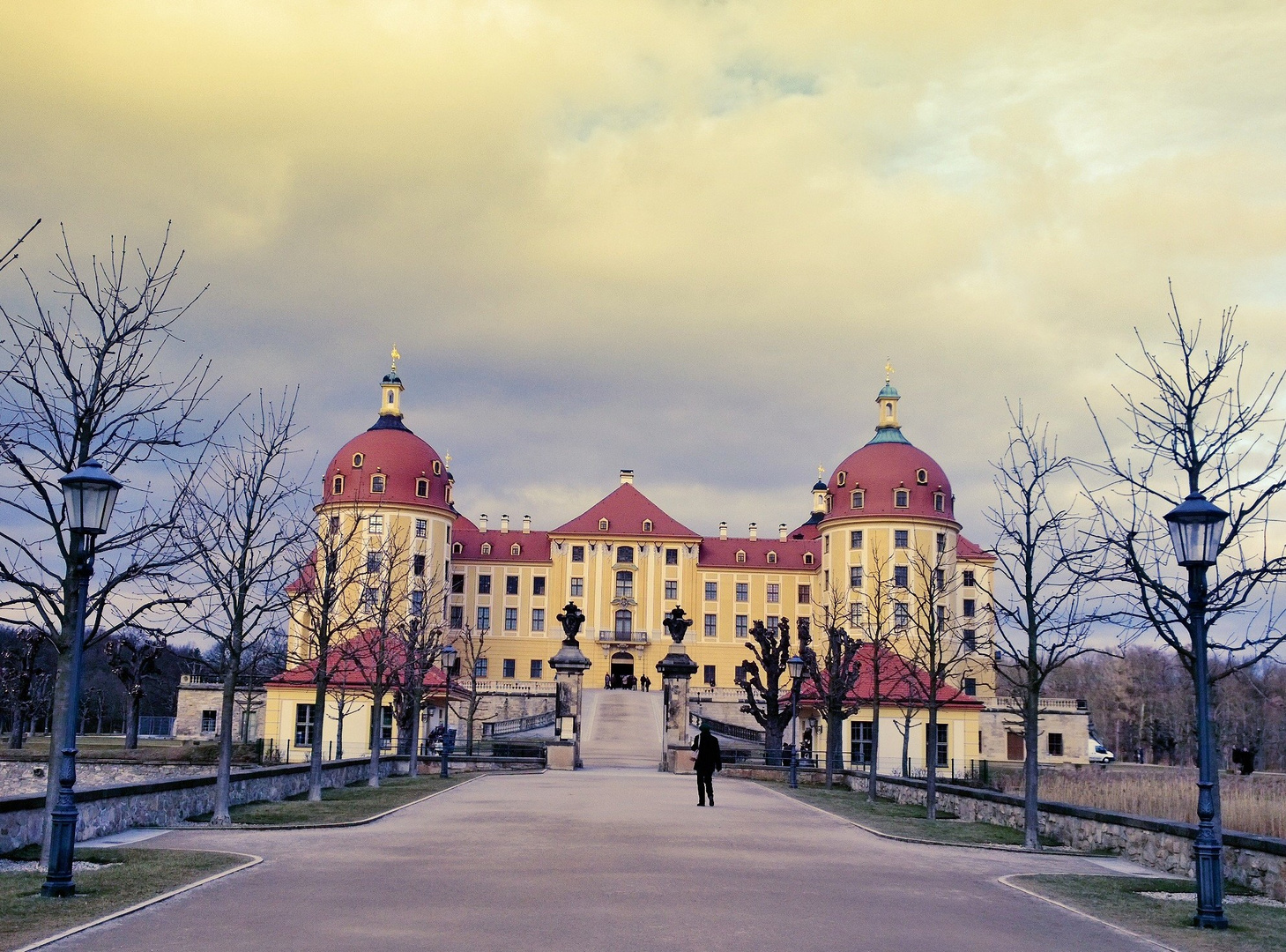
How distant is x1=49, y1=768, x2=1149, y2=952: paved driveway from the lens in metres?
9.70

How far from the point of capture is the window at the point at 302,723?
6184 centimetres

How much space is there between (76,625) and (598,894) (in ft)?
19.4

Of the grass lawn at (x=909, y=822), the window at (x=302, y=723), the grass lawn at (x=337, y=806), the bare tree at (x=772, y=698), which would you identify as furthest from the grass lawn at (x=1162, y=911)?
the window at (x=302, y=723)

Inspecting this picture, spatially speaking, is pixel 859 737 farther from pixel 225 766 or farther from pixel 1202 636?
pixel 1202 636

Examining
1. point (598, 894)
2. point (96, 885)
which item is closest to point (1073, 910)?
point (598, 894)

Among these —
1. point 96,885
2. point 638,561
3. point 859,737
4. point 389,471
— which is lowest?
point 859,737

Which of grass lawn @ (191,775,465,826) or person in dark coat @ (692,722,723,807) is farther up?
person in dark coat @ (692,722,723,807)

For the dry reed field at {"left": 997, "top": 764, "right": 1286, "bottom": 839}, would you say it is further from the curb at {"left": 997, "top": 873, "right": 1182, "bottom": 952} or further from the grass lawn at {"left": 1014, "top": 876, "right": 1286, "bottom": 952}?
the curb at {"left": 997, "top": 873, "right": 1182, "bottom": 952}

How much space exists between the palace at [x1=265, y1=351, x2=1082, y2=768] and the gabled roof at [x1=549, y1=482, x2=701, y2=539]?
4.3 inches

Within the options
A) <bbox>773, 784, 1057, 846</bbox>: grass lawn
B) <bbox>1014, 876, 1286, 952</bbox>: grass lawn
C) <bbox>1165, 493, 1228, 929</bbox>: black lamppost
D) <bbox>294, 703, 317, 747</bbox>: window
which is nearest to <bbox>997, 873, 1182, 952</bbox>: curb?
<bbox>1014, 876, 1286, 952</bbox>: grass lawn

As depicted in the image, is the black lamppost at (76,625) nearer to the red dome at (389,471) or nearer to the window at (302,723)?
the window at (302,723)

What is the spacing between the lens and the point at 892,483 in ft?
252

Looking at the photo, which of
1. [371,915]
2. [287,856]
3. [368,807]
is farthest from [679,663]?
[371,915]

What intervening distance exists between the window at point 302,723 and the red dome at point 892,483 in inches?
1357
